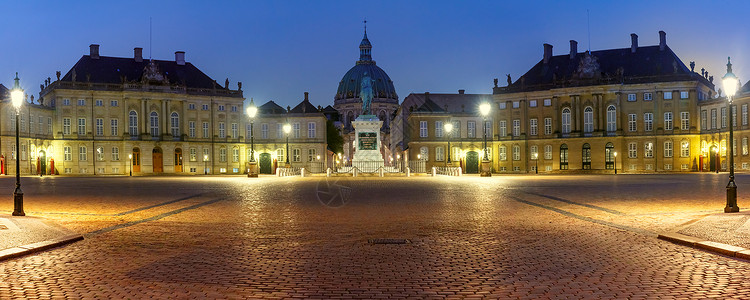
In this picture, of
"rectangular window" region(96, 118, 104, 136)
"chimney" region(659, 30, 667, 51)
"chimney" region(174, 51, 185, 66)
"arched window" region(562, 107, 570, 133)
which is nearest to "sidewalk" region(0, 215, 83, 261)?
"rectangular window" region(96, 118, 104, 136)

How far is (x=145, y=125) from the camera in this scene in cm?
7050

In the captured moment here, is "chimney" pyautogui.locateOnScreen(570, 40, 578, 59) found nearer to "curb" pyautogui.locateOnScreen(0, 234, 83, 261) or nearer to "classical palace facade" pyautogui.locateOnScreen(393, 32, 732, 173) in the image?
"classical palace facade" pyautogui.locateOnScreen(393, 32, 732, 173)

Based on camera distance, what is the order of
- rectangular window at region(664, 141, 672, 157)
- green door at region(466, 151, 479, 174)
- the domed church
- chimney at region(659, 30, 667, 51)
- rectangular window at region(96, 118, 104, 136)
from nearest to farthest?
rectangular window at region(664, 141, 672, 157) → rectangular window at region(96, 118, 104, 136) → chimney at region(659, 30, 667, 51) → green door at region(466, 151, 479, 174) → the domed church

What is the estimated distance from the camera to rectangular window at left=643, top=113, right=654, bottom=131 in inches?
2707

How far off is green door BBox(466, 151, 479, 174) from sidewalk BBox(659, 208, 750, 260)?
206 ft

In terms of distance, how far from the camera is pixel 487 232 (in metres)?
12.1

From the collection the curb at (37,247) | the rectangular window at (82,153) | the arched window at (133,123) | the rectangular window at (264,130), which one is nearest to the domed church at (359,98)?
the rectangular window at (264,130)

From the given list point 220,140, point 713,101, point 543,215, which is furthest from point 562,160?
point 543,215

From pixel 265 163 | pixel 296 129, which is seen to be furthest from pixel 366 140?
pixel 265 163

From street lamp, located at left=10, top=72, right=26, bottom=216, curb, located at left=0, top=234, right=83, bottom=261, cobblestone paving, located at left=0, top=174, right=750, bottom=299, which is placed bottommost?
cobblestone paving, located at left=0, top=174, right=750, bottom=299

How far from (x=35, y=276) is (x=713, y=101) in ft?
226

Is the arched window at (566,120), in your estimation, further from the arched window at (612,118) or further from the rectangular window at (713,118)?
the rectangular window at (713,118)

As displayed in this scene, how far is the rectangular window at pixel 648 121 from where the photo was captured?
6875cm

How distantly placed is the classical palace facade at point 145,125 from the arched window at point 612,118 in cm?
3358
